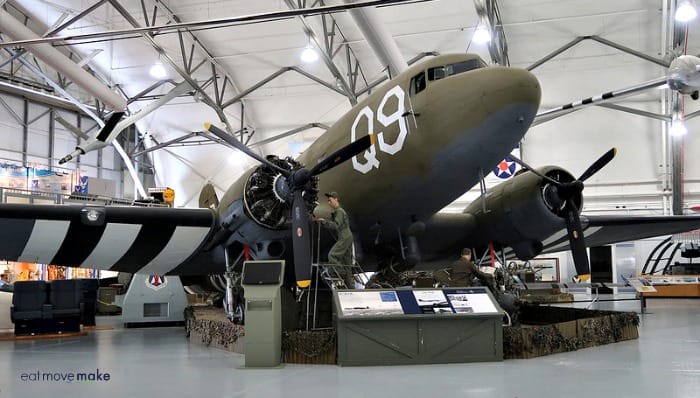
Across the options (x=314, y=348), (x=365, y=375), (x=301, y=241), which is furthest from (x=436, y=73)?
(x=365, y=375)

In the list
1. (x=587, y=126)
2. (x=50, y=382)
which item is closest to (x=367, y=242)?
(x=50, y=382)

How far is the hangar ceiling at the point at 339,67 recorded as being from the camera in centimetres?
2203

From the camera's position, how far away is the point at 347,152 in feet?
27.0

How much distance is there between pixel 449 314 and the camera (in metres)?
7.01

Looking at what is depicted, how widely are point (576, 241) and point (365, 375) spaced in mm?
5636

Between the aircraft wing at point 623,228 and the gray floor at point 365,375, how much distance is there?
4353 mm

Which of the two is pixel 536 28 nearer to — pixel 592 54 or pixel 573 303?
pixel 592 54

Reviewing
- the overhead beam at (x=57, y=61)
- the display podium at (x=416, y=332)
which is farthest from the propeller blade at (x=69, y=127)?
the display podium at (x=416, y=332)

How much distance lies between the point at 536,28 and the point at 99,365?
819 inches

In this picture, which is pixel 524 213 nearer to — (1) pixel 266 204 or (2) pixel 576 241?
(2) pixel 576 241

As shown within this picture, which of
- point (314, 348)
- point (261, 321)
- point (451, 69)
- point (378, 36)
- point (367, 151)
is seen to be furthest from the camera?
point (378, 36)

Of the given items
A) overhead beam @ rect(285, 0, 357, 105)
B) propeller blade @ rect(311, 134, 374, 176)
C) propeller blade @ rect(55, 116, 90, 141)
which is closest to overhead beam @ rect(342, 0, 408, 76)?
overhead beam @ rect(285, 0, 357, 105)

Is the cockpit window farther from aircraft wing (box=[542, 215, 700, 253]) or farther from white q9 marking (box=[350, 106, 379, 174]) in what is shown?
aircraft wing (box=[542, 215, 700, 253])

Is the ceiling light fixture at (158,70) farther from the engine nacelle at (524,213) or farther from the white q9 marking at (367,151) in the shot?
the engine nacelle at (524,213)
